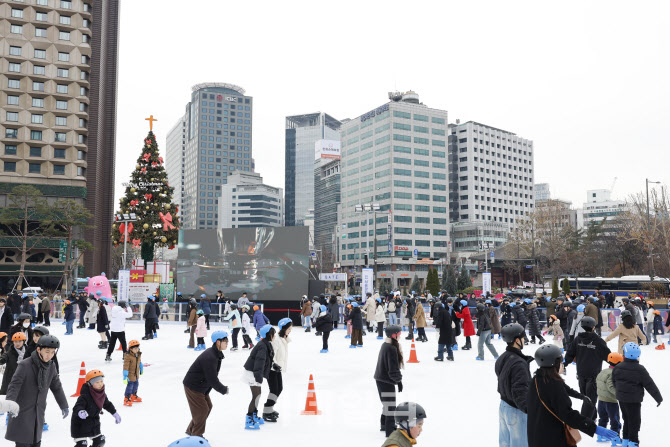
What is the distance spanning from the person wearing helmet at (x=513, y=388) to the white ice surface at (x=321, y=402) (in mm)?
1888

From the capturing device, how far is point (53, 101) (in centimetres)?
5881

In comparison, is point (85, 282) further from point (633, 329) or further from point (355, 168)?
point (355, 168)

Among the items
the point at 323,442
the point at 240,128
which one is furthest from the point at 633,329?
the point at 240,128

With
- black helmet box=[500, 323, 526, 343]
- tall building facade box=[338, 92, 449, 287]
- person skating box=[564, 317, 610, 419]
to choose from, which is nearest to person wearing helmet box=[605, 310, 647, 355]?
person skating box=[564, 317, 610, 419]

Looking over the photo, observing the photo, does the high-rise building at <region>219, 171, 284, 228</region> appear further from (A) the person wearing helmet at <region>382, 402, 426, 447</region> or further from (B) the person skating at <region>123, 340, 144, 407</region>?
(A) the person wearing helmet at <region>382, 402, 426, 447</region>

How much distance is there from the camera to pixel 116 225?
4053cm

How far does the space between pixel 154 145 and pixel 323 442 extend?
39349 millimetres

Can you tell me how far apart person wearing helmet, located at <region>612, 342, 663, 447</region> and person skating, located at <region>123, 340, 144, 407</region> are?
730 cm

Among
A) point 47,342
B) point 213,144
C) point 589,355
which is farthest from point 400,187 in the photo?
point 47,342

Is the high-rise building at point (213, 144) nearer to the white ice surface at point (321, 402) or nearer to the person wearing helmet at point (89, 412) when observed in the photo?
the white ice surface at point (321, 402)

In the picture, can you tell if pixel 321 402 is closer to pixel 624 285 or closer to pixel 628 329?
pixel 628 329

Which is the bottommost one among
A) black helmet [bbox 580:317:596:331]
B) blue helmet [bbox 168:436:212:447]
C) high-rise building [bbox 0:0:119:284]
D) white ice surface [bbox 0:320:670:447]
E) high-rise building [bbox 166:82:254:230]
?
white ice surface [bbox 0:320:670:447]

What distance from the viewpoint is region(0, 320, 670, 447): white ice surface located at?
303 inches

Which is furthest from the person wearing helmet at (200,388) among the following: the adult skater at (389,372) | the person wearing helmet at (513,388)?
the person wearing helmet at (513,388)
